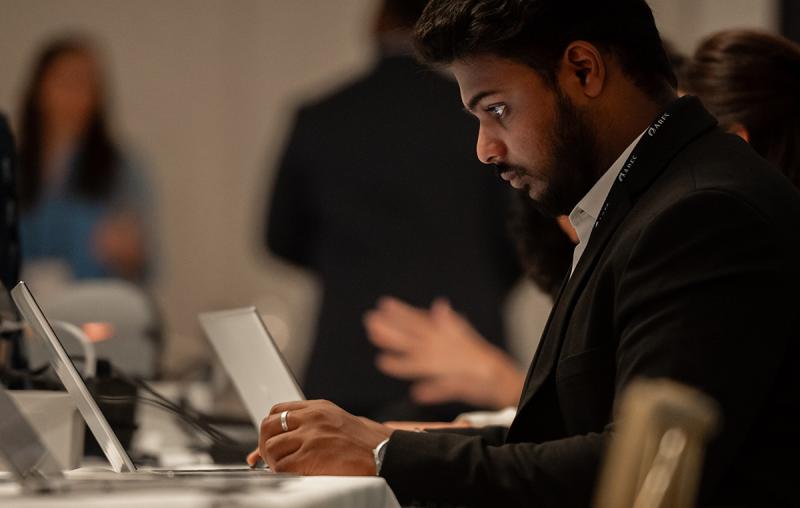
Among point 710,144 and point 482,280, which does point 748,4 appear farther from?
point 710,144

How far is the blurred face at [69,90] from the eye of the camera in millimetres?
4816

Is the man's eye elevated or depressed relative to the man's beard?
elevated

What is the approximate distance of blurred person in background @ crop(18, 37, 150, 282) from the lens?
4766 mm

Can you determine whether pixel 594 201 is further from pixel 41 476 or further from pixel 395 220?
pixel 395 220

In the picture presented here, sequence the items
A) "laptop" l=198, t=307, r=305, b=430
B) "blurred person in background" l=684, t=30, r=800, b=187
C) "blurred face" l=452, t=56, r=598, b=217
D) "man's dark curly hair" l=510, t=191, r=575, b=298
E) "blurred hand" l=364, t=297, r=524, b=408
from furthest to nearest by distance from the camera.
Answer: "blurred hand" l=364, t=297, r=524, b=408 < "man's dark curly hair" l=510, t=191, r=575, b=298 < "blurred person in background" l=684, t=30, r=800, b=187 < "laptop" l=198, t=307, r=305, b=430 < "blurred face" l=452, t=56, r=598, b=217

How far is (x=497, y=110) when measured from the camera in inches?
59.3

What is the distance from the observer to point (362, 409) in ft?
10.2

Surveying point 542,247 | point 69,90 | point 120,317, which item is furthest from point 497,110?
point 69,90

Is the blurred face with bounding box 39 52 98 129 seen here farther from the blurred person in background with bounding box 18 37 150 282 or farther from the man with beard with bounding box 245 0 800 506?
the man with beard with bounding box 245 0 800 506

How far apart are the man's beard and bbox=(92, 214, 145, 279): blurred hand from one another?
13.9 feet

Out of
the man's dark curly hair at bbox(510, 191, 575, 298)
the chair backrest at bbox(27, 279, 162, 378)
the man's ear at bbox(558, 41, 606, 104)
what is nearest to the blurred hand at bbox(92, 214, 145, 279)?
the chair backrest at bbox(27, 279, 162, 378)

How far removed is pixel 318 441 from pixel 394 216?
170cm

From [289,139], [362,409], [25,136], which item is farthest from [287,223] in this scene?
[25,136]

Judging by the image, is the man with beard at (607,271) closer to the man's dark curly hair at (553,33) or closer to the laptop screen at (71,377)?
the man's dark curly hair at (553,33)
